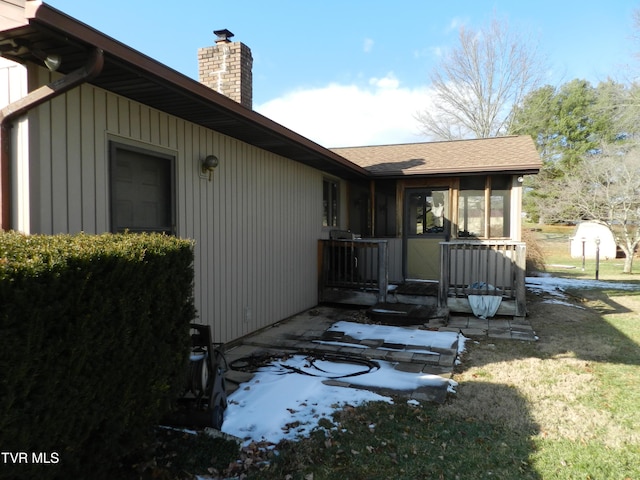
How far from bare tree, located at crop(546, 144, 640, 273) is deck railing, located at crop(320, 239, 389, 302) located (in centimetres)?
1119

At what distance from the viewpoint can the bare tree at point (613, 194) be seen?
48.7 ft

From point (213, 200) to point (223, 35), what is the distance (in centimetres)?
→ 332

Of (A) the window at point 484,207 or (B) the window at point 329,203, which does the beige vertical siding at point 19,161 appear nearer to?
(B) the window at point 329,203

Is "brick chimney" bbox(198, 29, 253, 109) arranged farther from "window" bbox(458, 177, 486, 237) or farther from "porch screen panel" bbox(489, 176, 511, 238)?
"porch screen panel" bbox(489, 176, 511, 238)

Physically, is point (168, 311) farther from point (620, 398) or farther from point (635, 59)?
point (635, 59)

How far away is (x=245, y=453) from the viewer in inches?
104

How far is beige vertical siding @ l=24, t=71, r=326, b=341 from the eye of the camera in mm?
3082

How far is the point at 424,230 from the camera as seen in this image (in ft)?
28.2

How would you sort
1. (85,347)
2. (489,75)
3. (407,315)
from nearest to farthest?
(85,347) < (407,315) < (489,75)

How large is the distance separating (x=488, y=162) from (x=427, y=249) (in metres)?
2.00

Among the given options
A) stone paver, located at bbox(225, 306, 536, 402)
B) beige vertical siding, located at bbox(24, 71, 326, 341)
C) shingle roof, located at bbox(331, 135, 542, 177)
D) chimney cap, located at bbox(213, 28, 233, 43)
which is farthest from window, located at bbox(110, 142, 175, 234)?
shingle roof, located at bbox(331, 135, 542, 177)

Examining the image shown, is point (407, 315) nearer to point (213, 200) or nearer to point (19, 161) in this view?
point (213, 200)

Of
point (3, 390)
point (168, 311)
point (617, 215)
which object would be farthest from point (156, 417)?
point (617, 215)

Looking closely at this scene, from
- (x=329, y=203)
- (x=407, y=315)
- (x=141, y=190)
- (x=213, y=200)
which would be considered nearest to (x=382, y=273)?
(x=407, y=315)
